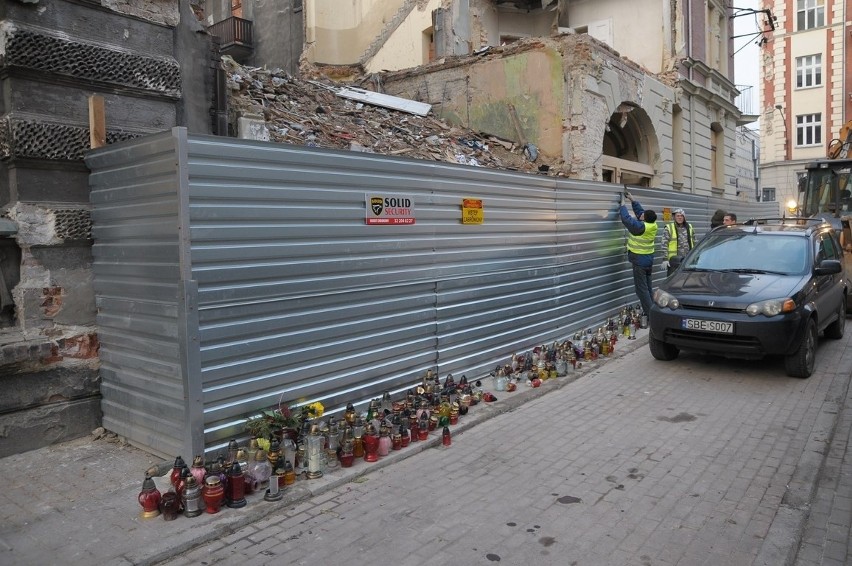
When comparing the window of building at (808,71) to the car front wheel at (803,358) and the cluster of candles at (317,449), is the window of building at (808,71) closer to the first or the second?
the car front wheel at (803,358)

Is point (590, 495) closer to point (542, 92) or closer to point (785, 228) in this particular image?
point (785, 228)

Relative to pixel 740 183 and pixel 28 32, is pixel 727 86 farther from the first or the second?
pixel 28 32

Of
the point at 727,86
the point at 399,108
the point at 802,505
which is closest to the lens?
the point at 802,505

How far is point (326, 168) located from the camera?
5559 millimetres

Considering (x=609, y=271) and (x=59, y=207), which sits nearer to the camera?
(x=59, y=207)

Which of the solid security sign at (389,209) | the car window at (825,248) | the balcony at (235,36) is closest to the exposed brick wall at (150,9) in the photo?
the solid security sign at (389,209)

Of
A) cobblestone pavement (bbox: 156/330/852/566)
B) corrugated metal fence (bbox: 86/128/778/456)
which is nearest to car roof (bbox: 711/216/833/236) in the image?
cobblestone pavement (bbox: 156/330/852/566)

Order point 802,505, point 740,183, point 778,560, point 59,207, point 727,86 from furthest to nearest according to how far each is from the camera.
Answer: point 740,183, point 727,86, point 59,207, point 802,505, point 778,560

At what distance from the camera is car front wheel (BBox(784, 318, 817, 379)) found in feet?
24.3

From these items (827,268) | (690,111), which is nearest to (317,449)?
(827,268)

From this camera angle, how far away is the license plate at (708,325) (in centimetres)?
733

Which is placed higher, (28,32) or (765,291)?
(28,32)

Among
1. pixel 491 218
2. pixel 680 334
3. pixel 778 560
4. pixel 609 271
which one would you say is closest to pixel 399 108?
pixel 609 271

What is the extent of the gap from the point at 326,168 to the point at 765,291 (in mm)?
5436
